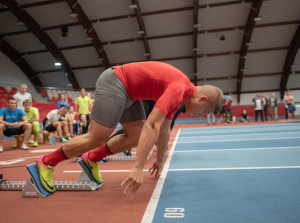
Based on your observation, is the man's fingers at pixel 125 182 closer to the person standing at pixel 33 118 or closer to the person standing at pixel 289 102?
the person standing at pixel 33 118

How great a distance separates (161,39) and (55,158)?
53.9 ft

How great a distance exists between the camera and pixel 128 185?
1569 mm

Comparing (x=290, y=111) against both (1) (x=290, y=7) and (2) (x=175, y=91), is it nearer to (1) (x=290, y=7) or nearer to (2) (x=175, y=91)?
(1) (x=290, y=7)

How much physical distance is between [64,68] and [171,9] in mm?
11205

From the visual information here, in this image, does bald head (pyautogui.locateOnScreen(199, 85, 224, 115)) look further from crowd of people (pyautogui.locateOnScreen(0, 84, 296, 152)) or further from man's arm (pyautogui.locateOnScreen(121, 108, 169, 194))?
crowd of people (pyautogui.locateOnScreen(0, 84, 296, 152))

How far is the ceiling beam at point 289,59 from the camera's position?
16.4m

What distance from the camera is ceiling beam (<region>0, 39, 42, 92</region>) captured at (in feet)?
61.6

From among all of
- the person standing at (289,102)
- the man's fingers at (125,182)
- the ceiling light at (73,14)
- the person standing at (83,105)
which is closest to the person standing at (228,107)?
the person standing at (289,102)

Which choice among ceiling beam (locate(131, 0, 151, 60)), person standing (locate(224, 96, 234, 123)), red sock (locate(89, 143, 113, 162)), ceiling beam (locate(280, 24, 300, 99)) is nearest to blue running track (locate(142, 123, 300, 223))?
red sock (locate(89, 143, 113, 162))

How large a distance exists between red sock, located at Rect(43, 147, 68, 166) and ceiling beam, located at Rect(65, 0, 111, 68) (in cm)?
1377

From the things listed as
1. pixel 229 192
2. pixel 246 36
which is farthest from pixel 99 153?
pixel 246 36

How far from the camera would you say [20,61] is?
66.1 feet

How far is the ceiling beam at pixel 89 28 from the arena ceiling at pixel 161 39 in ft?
0.20

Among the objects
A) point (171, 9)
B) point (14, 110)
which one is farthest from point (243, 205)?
point (171, 9)
